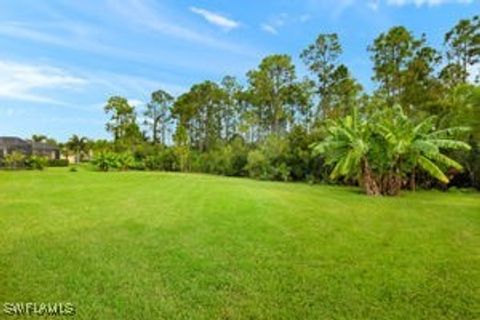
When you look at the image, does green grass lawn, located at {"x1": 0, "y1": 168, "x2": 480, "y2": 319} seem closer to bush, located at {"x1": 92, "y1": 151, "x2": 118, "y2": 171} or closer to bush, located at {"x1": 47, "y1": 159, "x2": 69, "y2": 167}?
bush, located at {"x1": 92, "y1": 151, "x2": 118, "y2": 171}

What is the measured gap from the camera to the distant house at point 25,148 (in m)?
36.4

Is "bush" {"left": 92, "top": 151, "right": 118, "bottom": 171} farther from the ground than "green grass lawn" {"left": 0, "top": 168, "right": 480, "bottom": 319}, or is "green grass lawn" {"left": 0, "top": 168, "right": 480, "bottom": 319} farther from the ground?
"bush" {"left": 92, "top": 151, "right": 118, "bottom": 171}

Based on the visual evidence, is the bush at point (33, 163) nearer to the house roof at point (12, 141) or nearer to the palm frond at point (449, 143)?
the house roof at point (12, 141)

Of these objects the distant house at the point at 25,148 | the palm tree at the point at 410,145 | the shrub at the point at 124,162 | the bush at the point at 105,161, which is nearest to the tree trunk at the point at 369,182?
the palm tree at the point at 410,145

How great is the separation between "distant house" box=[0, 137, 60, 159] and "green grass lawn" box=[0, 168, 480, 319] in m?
31.8

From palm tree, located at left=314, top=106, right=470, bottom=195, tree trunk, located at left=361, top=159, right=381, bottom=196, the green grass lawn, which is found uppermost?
palm tree, located at left=314, top=106, right=470, bottom=195

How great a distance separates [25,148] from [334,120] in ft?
110

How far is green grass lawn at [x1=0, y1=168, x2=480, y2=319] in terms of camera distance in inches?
152

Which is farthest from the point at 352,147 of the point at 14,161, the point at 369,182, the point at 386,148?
the point at 14,161

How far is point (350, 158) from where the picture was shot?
1498 cm

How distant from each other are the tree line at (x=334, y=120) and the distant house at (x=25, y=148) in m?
7.44

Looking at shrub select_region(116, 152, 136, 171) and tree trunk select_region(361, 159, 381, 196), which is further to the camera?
shrub select_region(116, 152, 136, 171)

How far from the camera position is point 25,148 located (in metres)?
39.8

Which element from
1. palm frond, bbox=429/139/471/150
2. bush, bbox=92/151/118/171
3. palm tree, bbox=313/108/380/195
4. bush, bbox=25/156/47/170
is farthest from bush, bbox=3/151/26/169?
palm frond, bbox=429/139/471/150
